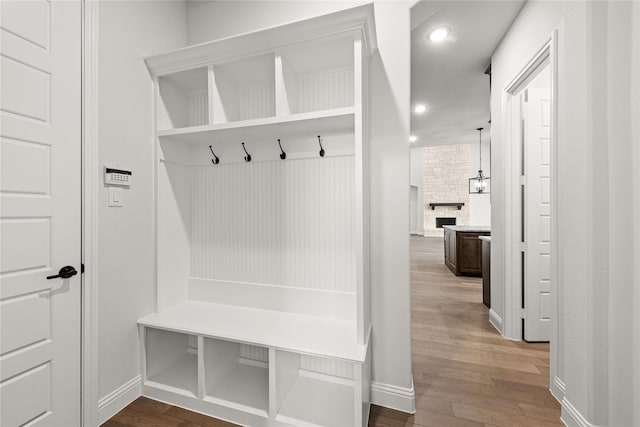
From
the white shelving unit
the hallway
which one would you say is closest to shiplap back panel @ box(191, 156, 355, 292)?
the white shelving unit

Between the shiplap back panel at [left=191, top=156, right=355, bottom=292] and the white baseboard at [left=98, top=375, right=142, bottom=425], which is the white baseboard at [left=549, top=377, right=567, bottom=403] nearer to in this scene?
the shiplap back panel at [left=191, top=156, right=355, bottom=292]

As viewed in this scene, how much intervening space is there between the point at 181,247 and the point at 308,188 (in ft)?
3.66

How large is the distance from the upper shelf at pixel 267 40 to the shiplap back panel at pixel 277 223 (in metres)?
0.70

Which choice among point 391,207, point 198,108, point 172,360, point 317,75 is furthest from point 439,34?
point 172,360

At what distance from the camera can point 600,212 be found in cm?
141

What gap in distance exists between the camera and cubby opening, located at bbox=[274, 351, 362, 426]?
156cm

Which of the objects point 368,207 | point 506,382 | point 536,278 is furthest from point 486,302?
point 368,207

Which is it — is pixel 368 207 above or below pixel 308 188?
below

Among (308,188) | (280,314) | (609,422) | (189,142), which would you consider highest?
(189,142)

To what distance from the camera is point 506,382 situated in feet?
6.58

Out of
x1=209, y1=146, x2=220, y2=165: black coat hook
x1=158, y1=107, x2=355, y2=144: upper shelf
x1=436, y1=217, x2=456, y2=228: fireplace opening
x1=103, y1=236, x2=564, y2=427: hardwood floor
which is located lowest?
x1=103, y1=236, x2=564, y2=427: hardwood floor

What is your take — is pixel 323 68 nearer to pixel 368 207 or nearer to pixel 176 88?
pixel 368 207

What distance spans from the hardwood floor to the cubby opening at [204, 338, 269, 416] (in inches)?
5.9

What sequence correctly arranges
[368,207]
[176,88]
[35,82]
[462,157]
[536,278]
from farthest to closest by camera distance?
[462,157] → [536,278] → [176,88] → [368,207] → [35,82]
